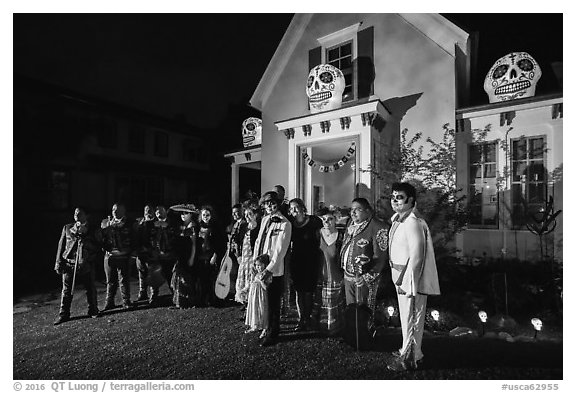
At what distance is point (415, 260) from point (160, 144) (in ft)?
23.9

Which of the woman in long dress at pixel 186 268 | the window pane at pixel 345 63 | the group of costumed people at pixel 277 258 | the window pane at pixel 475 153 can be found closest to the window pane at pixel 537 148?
the window pane at pixel 475 153

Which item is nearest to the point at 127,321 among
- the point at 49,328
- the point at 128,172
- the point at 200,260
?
the point at 49,328

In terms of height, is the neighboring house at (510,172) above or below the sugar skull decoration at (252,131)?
below

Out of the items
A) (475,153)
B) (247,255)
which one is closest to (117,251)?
(247,255)

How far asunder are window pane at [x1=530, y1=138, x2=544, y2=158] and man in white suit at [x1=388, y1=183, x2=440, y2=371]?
10.1 ft

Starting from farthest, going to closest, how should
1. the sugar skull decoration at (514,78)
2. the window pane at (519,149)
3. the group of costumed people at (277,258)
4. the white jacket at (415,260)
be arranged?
the window pane at (519,149)
the sugar skull decoration at (514,78)
the group of costumed people at (277,258)
the white jacket at (415,260)

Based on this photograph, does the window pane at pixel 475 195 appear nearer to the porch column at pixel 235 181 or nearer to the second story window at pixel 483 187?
the second story window at pixel 483 187

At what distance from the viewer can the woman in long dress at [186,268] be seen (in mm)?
4656

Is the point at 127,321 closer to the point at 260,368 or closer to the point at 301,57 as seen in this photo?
the point at 260,368

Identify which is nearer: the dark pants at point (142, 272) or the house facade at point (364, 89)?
the house facade at point (364, 89)

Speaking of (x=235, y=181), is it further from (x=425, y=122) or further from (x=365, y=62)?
(x=425, y=122)

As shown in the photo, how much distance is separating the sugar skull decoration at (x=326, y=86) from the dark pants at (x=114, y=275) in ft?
15.0

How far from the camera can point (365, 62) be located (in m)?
5.39

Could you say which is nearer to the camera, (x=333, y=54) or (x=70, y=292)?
(x=70, y=292)
